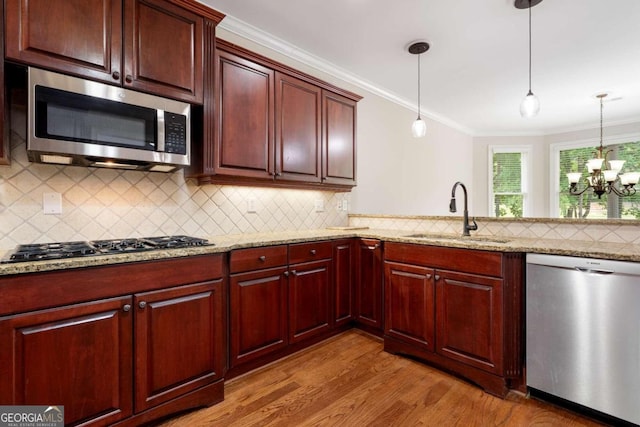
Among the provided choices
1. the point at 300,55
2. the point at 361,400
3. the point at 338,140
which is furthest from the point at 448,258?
the point at 300,55

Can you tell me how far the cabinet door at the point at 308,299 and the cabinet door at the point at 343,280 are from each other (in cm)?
9

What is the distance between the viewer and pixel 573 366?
1.70m

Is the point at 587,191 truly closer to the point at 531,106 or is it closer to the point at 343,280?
the point at 531,106

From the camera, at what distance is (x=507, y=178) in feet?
20.1

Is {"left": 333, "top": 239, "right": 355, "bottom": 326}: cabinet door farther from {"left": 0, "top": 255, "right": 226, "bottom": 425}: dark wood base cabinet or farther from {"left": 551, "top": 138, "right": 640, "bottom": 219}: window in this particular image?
{"left": 551, "top": 138, "right": 640, "bottom": 219}: window

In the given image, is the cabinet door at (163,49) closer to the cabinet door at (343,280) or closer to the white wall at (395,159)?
the white wall at (395,159)

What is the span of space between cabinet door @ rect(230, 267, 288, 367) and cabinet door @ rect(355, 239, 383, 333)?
2.57ft

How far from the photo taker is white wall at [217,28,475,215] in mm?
3639

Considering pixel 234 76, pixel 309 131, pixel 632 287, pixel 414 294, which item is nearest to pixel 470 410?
pixel 414 294

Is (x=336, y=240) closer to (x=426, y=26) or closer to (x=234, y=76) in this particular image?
(x=234, y=76)

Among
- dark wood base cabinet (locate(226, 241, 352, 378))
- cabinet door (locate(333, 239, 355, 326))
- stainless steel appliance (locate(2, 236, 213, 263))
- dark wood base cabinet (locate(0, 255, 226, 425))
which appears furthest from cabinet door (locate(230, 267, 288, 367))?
cabinet door (locate(333, 239, 355, 326))

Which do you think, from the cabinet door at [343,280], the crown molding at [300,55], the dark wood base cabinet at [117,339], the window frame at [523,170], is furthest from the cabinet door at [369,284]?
the window frame at [523,170]

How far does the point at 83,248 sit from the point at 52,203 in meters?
0.46

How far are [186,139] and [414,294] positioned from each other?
187 cm
